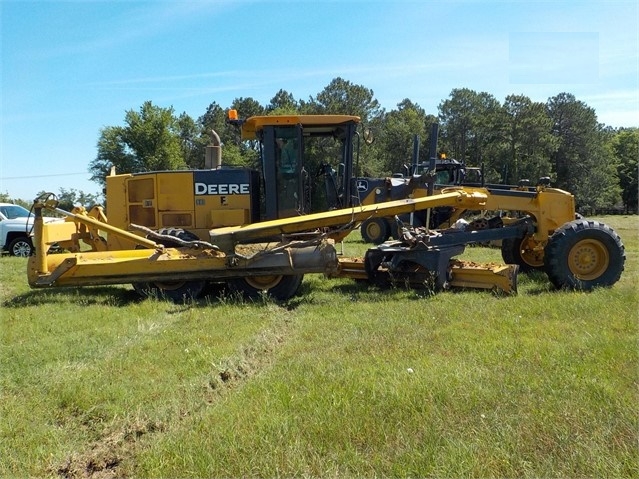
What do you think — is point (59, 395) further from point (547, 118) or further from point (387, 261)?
point (547, 118)

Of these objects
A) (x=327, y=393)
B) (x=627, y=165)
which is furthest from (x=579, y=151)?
(x=327, y=393)

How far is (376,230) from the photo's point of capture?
54.4 feet

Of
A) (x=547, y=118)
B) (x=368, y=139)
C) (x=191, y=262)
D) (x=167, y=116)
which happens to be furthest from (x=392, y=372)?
(x=547, y=118)

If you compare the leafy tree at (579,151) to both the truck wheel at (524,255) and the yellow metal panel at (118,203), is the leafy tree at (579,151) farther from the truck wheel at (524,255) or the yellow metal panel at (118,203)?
the yellow metal panel at (118,203)

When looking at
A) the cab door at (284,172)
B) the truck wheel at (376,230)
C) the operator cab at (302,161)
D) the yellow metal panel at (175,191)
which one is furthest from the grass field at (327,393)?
the truck wheel at (376,230)

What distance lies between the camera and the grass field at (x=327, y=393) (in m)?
3.03

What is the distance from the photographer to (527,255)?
9664 mm

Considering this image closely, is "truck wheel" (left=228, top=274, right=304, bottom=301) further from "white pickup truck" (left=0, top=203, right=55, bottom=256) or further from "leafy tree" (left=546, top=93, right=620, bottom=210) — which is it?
"leafy tree" (left=546, top=93, right=620, bottom=210)

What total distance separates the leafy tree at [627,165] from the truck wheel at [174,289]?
58.8 m

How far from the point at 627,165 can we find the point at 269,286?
67088 mm

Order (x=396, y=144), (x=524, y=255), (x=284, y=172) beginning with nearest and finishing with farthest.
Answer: (x=284, y=172) < (x=524, y=255) < (x=396, y=144)

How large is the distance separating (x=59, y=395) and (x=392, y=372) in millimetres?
2580

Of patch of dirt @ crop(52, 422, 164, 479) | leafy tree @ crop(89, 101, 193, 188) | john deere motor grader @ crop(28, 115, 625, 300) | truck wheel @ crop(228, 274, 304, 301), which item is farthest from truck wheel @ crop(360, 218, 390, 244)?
leafy tree @ crop(89, 101, 193, 188)

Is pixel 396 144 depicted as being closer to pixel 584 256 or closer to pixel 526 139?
pixel 526 139
